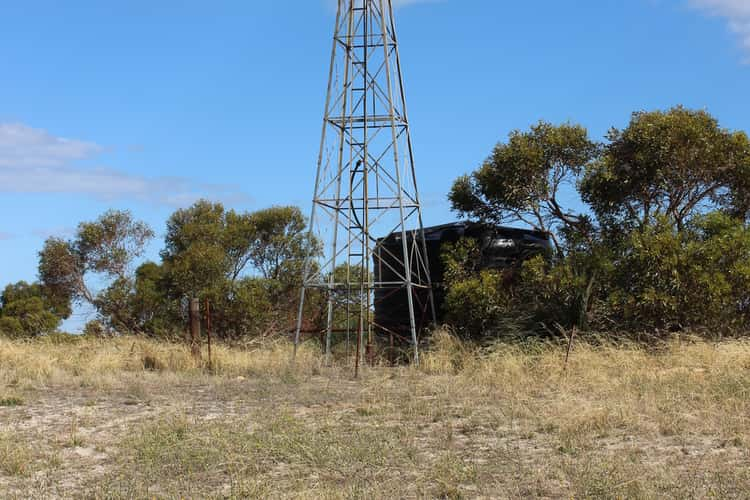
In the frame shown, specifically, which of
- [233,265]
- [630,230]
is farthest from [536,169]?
[233,265]

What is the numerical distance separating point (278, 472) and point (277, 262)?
19996 millimetres

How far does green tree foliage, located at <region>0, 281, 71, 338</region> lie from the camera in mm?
27500

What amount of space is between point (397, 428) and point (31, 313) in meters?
21.1

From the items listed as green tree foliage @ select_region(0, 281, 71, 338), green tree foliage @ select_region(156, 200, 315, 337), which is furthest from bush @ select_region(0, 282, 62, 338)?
green tree foliage @ select_region(156, 200, 315, 337)

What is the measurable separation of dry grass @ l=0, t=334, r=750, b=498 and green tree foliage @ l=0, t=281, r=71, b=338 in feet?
38.0

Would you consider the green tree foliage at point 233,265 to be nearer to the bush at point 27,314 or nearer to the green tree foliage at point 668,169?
the bush at point 27,314

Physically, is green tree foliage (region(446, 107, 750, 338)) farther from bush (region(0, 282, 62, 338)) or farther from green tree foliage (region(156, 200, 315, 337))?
bush (region(0, 282, 62, 338))

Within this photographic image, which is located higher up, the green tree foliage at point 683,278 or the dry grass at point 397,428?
the green tree foliage at point 683,278

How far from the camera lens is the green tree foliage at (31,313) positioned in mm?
27500

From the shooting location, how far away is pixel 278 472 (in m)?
8.28

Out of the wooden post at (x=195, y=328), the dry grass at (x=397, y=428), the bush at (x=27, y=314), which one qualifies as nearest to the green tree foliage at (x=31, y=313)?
the bush at (x=27, y=314)

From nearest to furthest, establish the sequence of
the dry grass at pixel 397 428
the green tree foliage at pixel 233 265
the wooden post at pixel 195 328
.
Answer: the dry grass at pixel 397 428 → the wooden post at pixel 195 328 → the green tree foliage at pixel 233 265

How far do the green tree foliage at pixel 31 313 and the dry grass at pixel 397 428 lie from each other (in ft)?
38.0

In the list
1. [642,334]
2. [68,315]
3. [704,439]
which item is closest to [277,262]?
[68,315]
